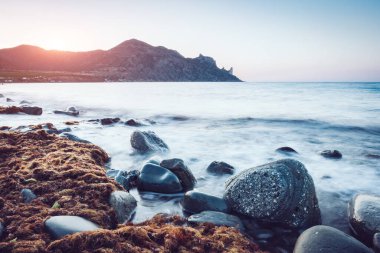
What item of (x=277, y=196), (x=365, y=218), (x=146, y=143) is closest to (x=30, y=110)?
(x=146, y=143)

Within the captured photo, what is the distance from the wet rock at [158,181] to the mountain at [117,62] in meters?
120

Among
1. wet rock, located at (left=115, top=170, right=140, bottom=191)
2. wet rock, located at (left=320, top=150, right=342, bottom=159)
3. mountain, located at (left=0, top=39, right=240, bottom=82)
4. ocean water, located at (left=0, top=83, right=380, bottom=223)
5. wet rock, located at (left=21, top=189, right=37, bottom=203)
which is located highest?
mountain, located at (left=0, top=39, right=240, bottom=82)

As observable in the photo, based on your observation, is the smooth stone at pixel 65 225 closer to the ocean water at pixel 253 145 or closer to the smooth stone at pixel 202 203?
the ocean water at pixel 253 145

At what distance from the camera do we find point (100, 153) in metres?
7.21

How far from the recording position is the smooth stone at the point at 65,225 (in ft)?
9.68

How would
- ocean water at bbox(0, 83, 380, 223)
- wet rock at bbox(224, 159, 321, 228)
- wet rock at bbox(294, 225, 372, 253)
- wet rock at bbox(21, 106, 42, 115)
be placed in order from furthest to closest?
wet rock at bbox(21, 106, 42, 115) → ocean water at bbox(0, 83, 380, 223) → wet rock at bbox(224, 159, 321, 228) → wet rock at bbox(294, 225, 372, 253)

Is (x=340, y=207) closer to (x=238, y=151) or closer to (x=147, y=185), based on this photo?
(x=147, y=185)

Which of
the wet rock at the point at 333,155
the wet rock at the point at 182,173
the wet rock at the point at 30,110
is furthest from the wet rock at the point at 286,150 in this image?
the wet rock at the point at 30,110

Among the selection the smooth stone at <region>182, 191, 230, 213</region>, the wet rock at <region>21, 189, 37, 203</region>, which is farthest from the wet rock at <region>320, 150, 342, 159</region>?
the wet rock at <region>21, 189, 37, 203</region>

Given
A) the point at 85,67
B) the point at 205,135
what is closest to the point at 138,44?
the point at 85,67

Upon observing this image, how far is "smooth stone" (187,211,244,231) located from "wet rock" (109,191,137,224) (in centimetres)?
87

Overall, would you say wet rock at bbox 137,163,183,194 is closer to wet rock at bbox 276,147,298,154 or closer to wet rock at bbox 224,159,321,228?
wet rock at bbox 224,159,321,228

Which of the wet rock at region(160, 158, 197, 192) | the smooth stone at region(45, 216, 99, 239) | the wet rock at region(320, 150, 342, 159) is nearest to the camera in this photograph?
the smooth stone at region(45, 216, 99, 239)

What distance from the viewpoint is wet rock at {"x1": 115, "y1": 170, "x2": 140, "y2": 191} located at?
5.41 metres
